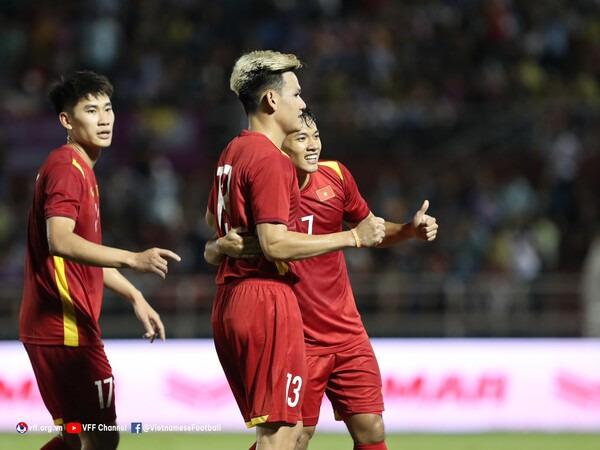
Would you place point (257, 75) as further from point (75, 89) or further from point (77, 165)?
point (75, 89)

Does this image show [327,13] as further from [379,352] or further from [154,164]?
[379,352]

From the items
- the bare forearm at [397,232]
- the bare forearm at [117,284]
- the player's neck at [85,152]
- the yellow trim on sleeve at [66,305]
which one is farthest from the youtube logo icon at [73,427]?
the bare forearm at [397,232]

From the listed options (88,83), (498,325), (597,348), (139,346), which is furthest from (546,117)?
(88,83)

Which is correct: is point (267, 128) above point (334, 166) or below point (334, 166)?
above

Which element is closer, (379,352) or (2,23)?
(379,352)

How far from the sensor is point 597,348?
36.2ft

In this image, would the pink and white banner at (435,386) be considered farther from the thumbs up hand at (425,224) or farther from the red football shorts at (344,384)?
the thumbs up hand at (425,224)

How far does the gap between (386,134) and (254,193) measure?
10.8m

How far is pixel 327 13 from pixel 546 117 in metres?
4.68

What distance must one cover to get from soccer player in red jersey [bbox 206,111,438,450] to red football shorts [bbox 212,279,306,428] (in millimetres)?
1212

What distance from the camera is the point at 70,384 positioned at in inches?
239

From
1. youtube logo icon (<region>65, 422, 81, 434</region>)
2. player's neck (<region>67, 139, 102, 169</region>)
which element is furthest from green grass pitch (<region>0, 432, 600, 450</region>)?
player's neck (<region>67, 139, 102, 169</region>)

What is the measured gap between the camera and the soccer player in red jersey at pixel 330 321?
6.66 meters

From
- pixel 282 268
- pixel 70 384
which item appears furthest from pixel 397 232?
pixel 70 384
